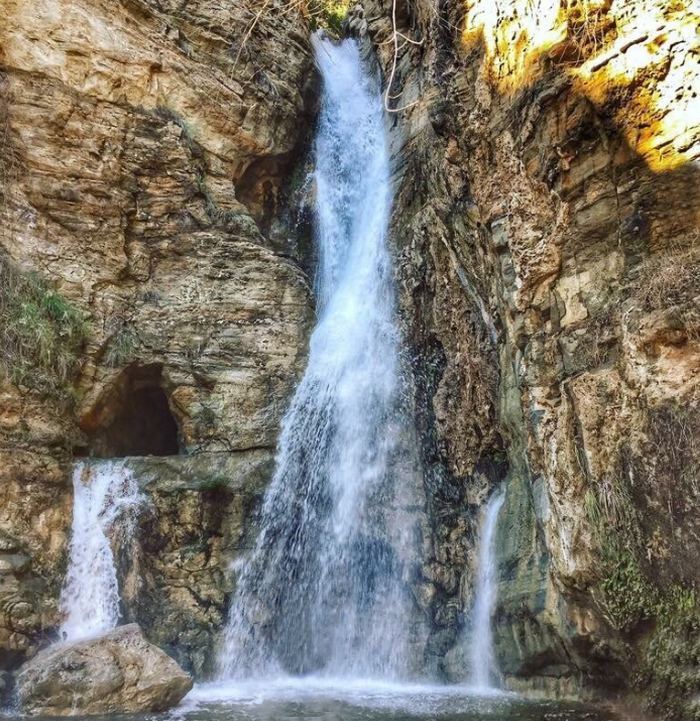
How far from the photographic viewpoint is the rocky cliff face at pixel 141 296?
30.8 ft

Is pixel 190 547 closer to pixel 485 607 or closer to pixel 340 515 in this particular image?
pixel 340 515

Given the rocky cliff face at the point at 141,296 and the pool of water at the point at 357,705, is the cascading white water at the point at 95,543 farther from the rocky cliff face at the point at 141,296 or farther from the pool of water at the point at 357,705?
the pool of water at the point at 357,705

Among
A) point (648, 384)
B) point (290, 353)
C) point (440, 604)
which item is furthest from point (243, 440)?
point (648, 384)

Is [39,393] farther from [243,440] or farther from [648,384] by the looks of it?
[648,384]

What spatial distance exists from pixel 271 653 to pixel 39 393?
4.88 metres

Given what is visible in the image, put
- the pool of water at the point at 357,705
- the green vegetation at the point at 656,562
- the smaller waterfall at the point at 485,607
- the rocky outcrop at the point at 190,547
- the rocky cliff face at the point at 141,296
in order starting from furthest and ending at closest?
the rocky cliff face at the point at 141,296 < the rocky outcrop at the point at 190,547 < the smaller waterfall at the point at 485,607 < the pool of water at the point at 357,705 < the green vegetation at the point at 656,562

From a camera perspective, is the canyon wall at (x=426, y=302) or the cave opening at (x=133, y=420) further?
the cave opening at (x=133, y=420)

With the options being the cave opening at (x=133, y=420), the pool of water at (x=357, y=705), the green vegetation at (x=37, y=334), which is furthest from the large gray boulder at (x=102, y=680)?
the green vegetation at (x=37, y=334)

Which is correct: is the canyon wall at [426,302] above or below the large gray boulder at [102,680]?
above

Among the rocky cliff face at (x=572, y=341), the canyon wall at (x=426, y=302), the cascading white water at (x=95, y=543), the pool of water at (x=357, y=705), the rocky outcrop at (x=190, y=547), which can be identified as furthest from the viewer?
the rocky outcrop at (x=190, y=547)

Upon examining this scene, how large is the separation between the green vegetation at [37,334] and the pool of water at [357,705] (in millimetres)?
4741

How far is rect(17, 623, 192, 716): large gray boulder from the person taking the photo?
6.86 metres

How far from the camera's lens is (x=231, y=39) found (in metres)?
13.3

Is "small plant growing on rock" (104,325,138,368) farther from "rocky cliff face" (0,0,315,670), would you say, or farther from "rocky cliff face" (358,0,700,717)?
"rocky cliff face" (358,0,700,717)
